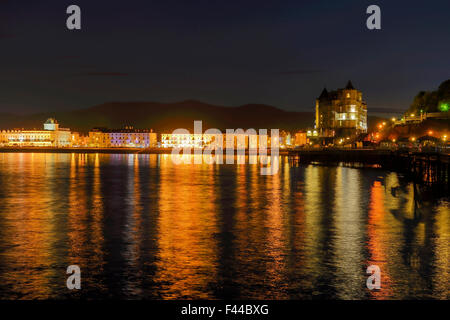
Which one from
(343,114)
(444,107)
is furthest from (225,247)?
(343,114)

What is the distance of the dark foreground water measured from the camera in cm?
1133

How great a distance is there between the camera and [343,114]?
161 meters

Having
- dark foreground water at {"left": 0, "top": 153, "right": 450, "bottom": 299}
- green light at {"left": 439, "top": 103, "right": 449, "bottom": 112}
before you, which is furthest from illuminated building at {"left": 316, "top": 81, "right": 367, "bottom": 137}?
dark foreground water at {"left": 0, "top": 153, "right": 450, "bottom": 299}

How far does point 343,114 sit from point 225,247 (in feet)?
496

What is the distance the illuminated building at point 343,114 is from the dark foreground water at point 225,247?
135 m

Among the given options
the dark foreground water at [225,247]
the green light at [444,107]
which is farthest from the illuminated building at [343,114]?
the dark foreground water at [225,247]

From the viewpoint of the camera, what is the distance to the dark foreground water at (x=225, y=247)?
37.2ft

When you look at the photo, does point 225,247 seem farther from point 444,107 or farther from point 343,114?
point 343,114

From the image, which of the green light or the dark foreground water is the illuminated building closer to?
the green light
